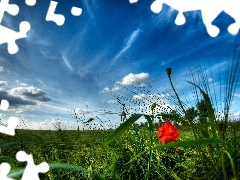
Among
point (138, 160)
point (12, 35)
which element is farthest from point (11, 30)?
point (138, 160)

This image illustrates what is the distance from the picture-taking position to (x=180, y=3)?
1.66 metres

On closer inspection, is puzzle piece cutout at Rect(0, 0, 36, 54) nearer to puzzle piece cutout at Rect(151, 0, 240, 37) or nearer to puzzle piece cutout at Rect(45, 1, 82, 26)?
puzzle piece cutout at Rect(45, 1, 82, 26)

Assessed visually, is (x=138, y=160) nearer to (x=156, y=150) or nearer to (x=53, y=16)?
(x=156, y=150)

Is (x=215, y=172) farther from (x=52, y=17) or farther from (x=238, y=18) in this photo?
(x=52, y=17)

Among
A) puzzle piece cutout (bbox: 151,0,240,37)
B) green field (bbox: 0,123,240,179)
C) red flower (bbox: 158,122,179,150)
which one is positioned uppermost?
puzzle piece cutout (bbox: 151,0,240,37)

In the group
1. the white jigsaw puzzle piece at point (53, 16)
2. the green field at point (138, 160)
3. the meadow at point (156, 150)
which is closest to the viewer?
the meadow at point (156, 150)

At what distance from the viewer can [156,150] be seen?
2176 mm

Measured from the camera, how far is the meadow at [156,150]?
1.19 metres

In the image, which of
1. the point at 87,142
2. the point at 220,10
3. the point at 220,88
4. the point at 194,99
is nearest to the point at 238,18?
the point at 220,10

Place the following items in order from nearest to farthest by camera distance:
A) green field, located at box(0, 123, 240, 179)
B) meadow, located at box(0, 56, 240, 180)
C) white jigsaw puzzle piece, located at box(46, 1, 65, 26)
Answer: meadow, located at box(0, 56, 240, 180) < green field, located at box(0, 123, 240, 179) < white jigsaw puzzle piece, located at box(46, 1, 65, 26)

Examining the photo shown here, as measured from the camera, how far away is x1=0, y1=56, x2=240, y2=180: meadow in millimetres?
1194

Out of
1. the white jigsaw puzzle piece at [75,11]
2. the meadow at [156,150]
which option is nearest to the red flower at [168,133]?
the meadow at [156,150]

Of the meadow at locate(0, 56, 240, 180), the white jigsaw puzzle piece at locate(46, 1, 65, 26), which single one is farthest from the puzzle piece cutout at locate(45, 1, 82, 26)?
the meadow at locate(0, 56, 240, 180)

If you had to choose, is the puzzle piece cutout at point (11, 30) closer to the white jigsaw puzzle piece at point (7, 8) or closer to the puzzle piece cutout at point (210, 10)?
the white jigsaw puzzle piece at point (7, 8)
